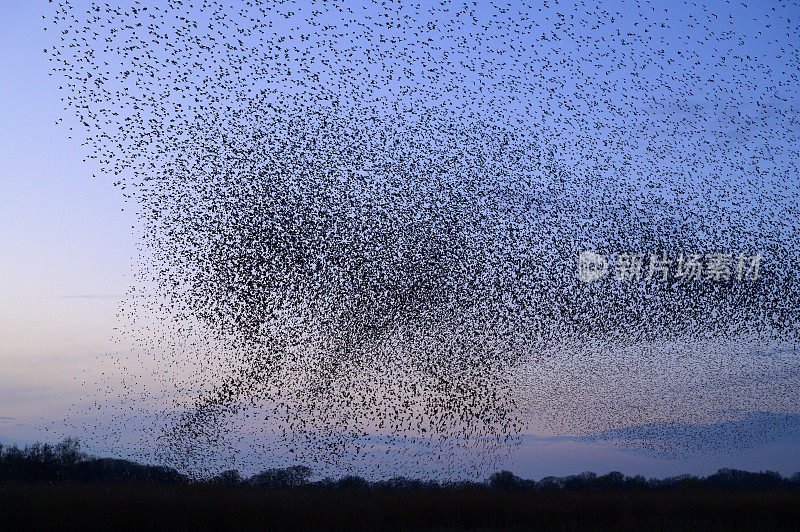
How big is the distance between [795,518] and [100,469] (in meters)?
23.6

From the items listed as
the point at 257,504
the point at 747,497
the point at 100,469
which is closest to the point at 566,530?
the point at 257,504

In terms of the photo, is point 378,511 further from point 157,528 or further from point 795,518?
point 795,518

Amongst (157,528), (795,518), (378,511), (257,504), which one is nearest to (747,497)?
(795,518)

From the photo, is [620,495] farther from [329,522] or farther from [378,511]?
[329,522]

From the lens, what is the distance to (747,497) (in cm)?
2538

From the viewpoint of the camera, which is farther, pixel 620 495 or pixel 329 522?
pixel 620 495

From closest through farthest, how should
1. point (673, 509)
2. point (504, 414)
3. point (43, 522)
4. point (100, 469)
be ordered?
1. point (43, 522)
2. point (504, 414)
3. point (673, 509)
4. point (100, 469)

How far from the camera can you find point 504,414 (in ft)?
70.7

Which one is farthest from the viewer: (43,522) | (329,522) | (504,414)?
(504,414)

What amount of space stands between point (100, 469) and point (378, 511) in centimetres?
1495

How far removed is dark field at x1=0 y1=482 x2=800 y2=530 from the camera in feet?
59.7

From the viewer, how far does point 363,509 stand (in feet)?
65.3

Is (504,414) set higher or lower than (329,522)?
higher

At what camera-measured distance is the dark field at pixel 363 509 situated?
1820 cm
